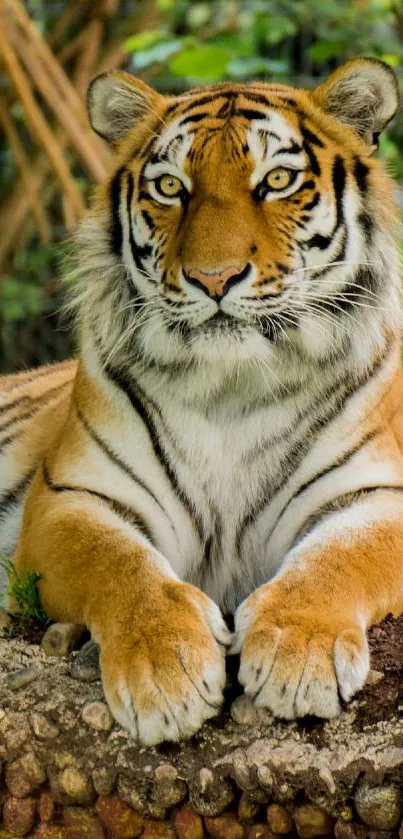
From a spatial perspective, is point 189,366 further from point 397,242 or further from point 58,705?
point 58,705

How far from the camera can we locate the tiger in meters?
2.46

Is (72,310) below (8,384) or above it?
above

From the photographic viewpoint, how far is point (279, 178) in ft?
8.52

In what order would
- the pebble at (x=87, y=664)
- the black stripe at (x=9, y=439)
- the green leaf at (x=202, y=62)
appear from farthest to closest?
the green leaf at (x=202, y=62), the black stripe at (x=9, y=439), the pebble at (x=87, y=664)

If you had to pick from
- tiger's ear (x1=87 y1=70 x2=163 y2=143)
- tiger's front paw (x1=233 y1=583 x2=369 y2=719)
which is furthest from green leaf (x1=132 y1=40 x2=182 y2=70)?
tiger's front paw (x1=233 y1=583 x2=369 y2=719)

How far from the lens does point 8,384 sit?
170 inches

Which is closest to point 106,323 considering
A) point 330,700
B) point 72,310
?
point 72,310

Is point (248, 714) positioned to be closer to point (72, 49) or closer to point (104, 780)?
point (104, 780)

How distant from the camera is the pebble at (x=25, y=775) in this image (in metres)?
2.22

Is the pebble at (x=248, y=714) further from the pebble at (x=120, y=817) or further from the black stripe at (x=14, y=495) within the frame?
the black stripe at (x=14, y=495)

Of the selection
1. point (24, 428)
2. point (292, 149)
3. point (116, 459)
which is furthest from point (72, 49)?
point (116, 459)

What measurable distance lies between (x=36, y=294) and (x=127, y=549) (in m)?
4.71

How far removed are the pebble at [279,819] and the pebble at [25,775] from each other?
1.45 ft

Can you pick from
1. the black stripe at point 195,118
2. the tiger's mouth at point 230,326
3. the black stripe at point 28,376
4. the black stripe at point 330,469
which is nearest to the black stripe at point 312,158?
the black stripe at point 195,118
